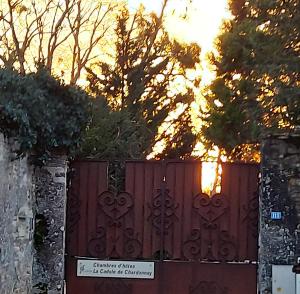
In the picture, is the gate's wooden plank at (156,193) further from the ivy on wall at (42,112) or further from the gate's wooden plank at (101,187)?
the ivy on wall at (42,112)

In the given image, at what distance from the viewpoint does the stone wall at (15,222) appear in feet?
25.1

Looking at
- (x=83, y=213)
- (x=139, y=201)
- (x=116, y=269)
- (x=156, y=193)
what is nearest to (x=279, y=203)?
(x=156, y=193)

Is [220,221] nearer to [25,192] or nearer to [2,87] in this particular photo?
[25,192]

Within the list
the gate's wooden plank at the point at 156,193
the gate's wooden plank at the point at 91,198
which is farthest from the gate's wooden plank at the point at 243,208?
the gate's wooden plank at the point at 91,198

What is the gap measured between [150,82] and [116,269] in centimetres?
1485

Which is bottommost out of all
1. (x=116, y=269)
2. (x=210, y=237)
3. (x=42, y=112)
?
(x=116, y=269)

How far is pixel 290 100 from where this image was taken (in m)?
10.4

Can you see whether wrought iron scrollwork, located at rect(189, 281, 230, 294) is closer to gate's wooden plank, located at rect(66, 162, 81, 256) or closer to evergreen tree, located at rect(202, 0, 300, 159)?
gate's wooden plank, located at rect(66, 162, 81, 256)

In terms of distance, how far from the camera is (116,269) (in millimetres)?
9422

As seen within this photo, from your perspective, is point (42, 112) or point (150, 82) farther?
point (150, 82)

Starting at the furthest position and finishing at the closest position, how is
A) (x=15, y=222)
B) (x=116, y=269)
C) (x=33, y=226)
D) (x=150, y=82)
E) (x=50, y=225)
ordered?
(x=150, y=82)
(x=116, y=269)
(x=50, y=225)
(x=33, y=226)
(x=15, y=222)

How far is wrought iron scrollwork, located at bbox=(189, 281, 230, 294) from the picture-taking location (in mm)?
9367

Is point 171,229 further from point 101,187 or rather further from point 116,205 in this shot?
point 101,187

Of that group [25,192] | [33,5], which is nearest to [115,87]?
[33,5]
